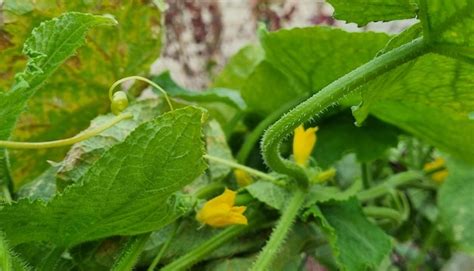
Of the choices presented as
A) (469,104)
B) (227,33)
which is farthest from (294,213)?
(227,33)

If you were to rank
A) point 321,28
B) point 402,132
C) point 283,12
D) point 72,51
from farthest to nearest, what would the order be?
point 283,12 < point 402,132 < point 321,28 < point 72,51

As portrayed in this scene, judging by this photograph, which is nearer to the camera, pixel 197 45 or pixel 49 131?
pixel 49 131

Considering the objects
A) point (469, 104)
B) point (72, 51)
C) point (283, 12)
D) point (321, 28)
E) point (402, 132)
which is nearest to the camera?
point (72, 51)

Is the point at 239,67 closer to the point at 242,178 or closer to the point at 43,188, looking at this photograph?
the point at 242,178

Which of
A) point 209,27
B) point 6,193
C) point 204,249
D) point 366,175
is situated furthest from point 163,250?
point 209,27

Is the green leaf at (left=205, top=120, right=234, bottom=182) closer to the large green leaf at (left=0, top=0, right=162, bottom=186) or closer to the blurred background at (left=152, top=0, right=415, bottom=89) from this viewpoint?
the large green leaf at (left=0, top=0, right=162, bottom=186)

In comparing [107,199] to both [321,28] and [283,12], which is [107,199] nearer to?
[321,28]
